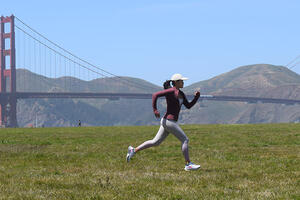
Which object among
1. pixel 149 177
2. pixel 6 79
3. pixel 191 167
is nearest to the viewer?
pixel 149 177

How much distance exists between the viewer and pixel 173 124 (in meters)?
10.9

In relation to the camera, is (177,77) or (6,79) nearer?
(177,77)

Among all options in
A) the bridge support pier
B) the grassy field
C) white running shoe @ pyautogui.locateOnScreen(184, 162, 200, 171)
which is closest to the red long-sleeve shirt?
white running shoe @ pyautogui.locateOnScreen(184, 162, 200, 171)

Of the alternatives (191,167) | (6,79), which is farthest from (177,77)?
(6,79)

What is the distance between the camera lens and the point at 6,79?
472 feet

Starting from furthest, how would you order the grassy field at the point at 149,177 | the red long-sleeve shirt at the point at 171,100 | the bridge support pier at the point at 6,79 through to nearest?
the bridge support pier at the point at 6,79, the red long-sleeve shirt at the point at 171,100, the grassy field at the point at 149,177

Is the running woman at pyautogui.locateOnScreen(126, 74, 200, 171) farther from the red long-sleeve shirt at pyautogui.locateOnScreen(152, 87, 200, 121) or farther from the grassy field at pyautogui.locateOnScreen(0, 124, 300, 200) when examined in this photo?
the grassy field at pyautogui.locateOnScreen(0, 124, 300, 200)

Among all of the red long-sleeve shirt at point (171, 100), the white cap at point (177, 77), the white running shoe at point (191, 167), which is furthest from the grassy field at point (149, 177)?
the white cap at point (177, 77)

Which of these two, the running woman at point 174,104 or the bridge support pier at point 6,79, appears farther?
the bridge support pier at point 6,79

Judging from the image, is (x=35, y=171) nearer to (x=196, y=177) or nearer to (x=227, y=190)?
(x=196, y=177)

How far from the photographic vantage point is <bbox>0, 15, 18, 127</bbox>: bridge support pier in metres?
116

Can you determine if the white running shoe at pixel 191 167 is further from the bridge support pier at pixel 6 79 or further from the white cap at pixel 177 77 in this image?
the bridge support pier at pixel 6 79

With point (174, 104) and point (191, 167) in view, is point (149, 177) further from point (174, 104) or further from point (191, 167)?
point (174, 104)

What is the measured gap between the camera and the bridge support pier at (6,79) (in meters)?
116
